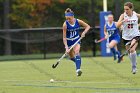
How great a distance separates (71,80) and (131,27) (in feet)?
8.35

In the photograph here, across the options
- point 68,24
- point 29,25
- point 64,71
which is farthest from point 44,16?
point 68,24

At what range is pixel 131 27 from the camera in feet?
61.2

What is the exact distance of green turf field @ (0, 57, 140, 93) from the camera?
1466cm

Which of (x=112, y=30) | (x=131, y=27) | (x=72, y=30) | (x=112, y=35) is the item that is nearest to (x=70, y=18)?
(x=72, y=30)

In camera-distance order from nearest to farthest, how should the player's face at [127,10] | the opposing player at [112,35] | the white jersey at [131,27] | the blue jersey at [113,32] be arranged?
the player's face at [127,10] < the white jersey at [131,27] < the opposing player at [112,35] < the blue jersey at [113,32]

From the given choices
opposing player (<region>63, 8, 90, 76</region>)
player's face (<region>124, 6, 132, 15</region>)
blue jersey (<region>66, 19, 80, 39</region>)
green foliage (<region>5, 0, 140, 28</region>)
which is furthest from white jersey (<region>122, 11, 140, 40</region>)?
green foliage (<region>5, 0, 140, 28</region>)

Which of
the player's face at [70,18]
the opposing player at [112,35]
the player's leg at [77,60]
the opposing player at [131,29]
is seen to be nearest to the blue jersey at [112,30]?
the opposing player at [112,35]

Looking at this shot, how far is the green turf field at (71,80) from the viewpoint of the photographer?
577 inches

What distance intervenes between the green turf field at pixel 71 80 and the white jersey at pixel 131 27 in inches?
43.6

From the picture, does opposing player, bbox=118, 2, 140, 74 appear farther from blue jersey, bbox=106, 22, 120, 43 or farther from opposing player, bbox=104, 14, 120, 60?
blue jersey, bbox=106, 22, 120, 43

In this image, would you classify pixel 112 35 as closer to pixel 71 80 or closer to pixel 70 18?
pixel 70 18

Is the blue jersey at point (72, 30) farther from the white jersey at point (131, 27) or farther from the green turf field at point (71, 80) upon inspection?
the white jersey at point (131, 27)

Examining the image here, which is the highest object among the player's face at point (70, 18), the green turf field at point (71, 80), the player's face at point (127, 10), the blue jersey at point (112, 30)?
the player's face at point (127, 10)

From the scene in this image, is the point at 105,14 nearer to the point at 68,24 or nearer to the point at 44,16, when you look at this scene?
the point at 44,16
